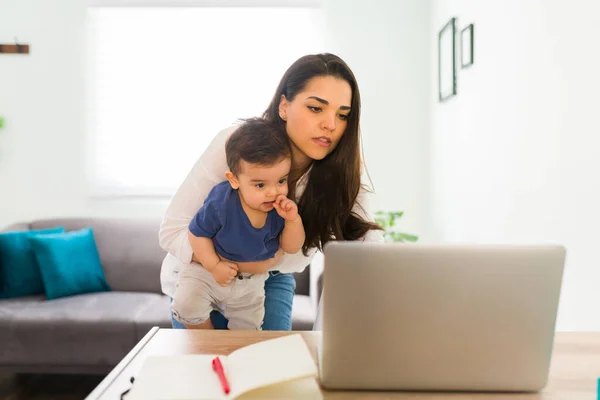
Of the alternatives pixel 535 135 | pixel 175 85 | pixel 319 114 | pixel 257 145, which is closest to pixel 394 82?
pixel 175 85

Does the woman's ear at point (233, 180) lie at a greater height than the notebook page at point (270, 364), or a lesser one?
greater

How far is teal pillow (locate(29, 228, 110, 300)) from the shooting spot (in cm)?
274

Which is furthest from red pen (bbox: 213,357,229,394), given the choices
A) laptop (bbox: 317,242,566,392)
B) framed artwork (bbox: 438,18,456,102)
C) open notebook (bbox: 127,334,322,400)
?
framed artwork (bbox: 438,18,456,102)

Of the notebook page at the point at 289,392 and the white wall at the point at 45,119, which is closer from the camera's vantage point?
the notebook page at the point at 289,392

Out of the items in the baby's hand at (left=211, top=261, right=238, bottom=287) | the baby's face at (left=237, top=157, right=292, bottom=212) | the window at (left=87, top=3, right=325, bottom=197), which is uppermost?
the window at (left=87, top=3, right=325, bottom=197)

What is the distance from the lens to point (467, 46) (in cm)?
261

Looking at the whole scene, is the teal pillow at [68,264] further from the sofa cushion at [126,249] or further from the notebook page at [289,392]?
the notebook page at [289,392]

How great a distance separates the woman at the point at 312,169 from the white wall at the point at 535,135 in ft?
2.48

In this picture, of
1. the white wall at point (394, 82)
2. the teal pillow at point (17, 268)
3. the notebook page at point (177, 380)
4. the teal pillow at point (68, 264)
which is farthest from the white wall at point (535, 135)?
the teal pillow at point (17, 268)

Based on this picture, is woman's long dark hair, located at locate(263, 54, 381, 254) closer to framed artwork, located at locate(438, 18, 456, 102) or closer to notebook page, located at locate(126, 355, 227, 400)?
A: notebook page, located at locate(126, 355, 227, 400)

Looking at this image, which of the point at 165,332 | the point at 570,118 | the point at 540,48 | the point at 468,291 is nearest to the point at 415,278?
the point at 468,291

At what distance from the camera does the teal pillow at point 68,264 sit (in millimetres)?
2740

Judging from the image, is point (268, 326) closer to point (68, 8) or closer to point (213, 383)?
point (213, 383)

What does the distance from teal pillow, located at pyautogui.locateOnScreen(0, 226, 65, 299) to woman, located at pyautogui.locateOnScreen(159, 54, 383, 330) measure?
1.87 metres
